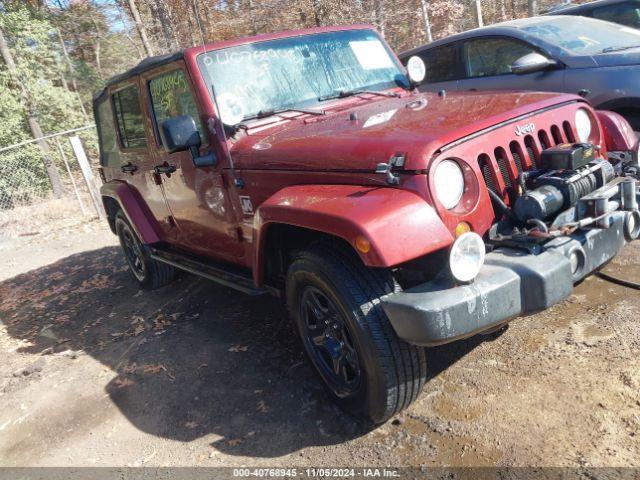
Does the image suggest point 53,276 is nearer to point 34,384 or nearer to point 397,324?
point 34,384

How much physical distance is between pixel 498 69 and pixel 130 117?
12.1ft

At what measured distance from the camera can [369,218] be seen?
7.05ft

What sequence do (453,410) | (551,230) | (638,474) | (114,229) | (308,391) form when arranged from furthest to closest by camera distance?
1. (114,229)
2. (308,391)
3. (453,410)
4. (551,230)
5. (638,474)

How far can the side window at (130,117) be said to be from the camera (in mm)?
4371

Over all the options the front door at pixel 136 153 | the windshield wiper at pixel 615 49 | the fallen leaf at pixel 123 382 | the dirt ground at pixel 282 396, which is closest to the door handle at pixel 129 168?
the front door at pixel 136 153

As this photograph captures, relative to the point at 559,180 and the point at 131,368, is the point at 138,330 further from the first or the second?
the point at 559,180

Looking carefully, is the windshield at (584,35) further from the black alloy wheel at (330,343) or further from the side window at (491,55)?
the black alloy wheel at (330,343)

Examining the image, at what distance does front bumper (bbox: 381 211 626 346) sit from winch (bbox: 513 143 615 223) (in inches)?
7.0

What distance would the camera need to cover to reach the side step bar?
3.30 metres

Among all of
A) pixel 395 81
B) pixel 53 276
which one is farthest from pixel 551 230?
pixel 53 276

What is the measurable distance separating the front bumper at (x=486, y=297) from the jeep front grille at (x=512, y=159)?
0.40 m

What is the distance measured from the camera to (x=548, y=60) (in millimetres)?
4867

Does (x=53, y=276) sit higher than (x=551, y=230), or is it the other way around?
(x=551, y=230)

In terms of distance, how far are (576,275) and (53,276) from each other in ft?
21.5
